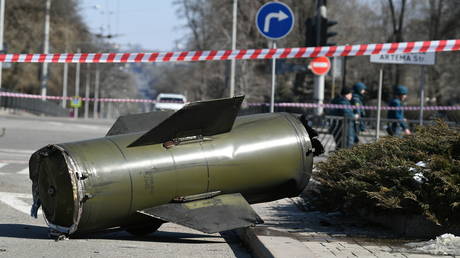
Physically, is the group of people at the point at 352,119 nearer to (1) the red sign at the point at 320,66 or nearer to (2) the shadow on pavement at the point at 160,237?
(1) the red sign at the point at 320,66

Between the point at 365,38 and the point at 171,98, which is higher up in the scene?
the point at 365,38

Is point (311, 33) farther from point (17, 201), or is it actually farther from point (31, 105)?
point (31, 105)

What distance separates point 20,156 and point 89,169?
7839 mm

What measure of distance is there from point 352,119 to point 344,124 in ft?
0.83

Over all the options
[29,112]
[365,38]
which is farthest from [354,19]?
[29,112]

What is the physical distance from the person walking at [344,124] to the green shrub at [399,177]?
6.97m

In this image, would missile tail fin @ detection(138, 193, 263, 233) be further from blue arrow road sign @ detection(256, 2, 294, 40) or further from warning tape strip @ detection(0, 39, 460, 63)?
blue arrow road sign @ detection(256, 2, 294, 40)

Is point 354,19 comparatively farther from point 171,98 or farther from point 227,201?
point 227,201

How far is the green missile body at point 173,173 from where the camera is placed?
21.2 ft

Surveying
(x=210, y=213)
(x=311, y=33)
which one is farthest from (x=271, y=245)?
(x=311, y=33)

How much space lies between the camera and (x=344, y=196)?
7.61 m

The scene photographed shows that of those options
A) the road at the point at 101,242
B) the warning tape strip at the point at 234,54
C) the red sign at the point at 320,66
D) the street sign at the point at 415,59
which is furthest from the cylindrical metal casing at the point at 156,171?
the red sign at the point at 320,66

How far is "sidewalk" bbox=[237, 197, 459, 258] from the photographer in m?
6.10

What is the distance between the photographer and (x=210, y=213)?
6.71 meters
